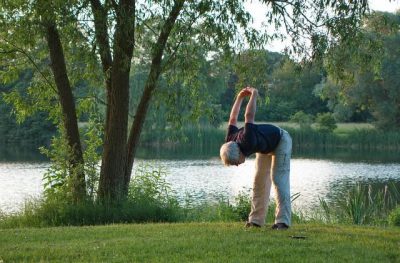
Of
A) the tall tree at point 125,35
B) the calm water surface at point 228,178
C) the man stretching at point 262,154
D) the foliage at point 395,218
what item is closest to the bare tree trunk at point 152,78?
the tall tree at point 125,35

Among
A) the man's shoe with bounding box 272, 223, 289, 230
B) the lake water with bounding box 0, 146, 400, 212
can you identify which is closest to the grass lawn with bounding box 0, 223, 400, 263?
the man's shoe with bounding box 272, 223, 289, 230

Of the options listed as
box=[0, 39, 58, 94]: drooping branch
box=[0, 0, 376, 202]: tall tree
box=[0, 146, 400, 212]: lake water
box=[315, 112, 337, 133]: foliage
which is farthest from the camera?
box=[315, 112, 337, 133]: foliage

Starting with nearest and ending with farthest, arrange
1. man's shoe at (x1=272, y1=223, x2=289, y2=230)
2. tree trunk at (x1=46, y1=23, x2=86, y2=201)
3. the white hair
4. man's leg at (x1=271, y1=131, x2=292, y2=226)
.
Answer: the white hair < man's leg at (x1=271, y1=131, x2=292, y2=226) < man's shoe at (x1=272, y1=223, x2=289, y2=230) < tree trunk at (x1=46, y1=23, x2=86, y2=201)

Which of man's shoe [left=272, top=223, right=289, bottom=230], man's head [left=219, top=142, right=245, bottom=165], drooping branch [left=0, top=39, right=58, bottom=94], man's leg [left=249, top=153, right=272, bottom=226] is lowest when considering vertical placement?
man's shoe [left=272, top=223, right=289, bottom=230]

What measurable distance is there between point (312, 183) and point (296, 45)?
14.8 m

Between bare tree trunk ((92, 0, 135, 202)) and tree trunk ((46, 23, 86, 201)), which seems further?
tree trunk ((46, 23, 86, 201))

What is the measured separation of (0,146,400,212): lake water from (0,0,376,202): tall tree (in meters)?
5.54

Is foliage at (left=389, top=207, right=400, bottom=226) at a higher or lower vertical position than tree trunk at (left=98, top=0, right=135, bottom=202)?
lower

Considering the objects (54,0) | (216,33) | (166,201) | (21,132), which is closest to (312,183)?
(166,201)

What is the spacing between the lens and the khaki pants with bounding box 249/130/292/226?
24.5 feet

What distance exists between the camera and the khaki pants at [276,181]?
7.47 metres

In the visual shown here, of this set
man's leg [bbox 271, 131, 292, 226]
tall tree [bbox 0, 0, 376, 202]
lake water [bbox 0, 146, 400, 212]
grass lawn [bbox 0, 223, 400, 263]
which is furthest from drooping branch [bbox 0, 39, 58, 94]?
man's leg [bbox 271, 131, 292, 226]

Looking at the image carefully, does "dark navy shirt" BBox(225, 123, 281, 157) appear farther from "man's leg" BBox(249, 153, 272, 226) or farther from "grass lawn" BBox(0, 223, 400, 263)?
"grass lawn" BBox(0, 223, 400, 263)

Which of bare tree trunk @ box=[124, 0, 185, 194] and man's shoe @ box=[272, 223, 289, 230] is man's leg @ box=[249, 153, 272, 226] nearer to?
man's shoe @ box=[272, 223, 289, 230]
